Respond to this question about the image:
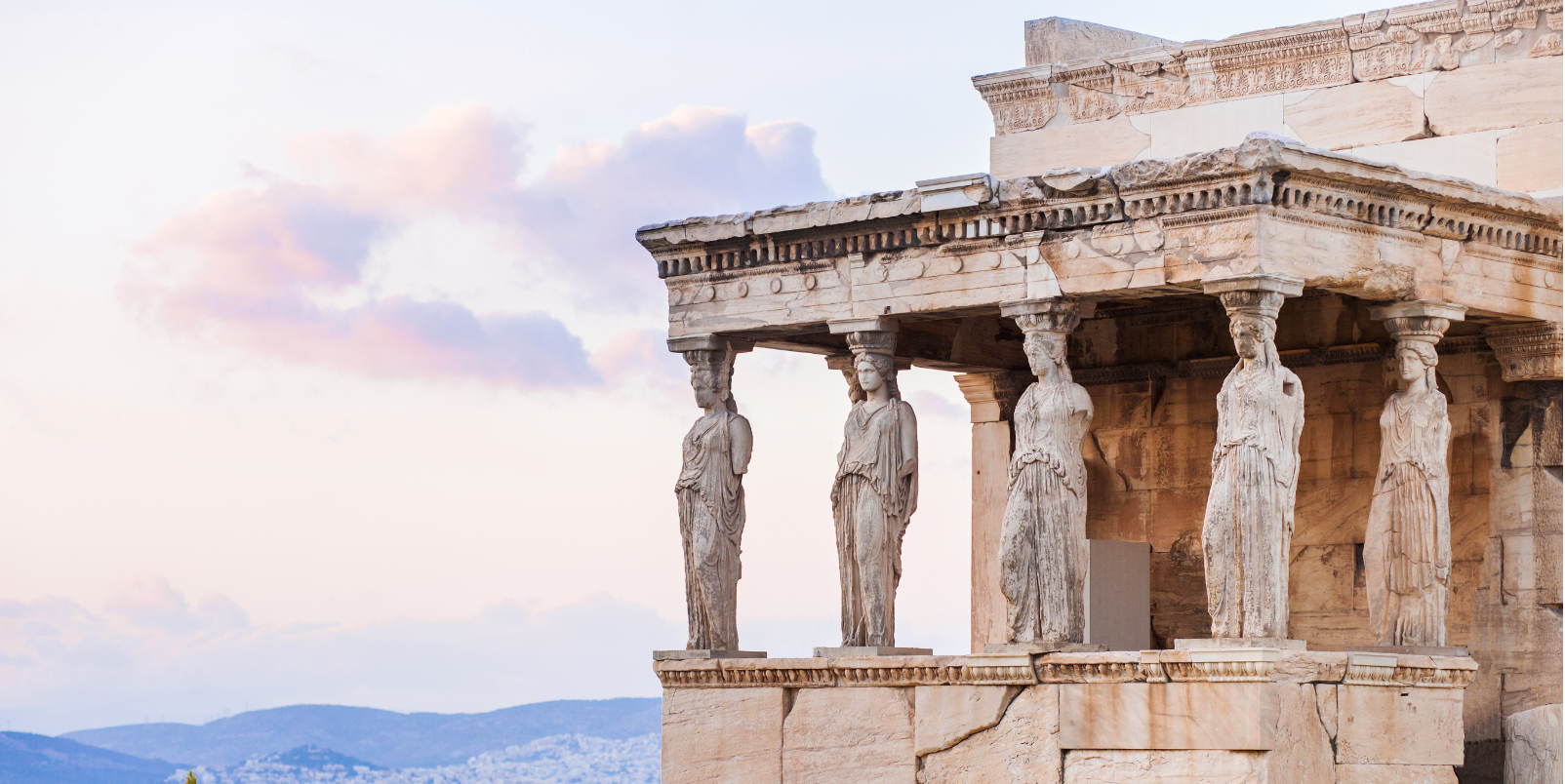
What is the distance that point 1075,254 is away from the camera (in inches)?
542

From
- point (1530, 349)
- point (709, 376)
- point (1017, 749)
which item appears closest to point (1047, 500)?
point (1017, 749)

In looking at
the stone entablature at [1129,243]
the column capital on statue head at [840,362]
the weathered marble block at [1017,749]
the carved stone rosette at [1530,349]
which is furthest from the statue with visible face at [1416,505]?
the column capital on statue head at [840,362]

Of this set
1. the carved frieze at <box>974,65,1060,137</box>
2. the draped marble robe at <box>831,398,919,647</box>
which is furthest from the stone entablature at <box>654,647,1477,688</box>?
the carved frieze at <box>974,65,1060,137</box>

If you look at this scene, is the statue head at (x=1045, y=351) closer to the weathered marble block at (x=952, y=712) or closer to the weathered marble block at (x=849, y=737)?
the weathered marble block at (x=952, y=712)

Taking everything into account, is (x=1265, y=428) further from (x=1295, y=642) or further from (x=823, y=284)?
(x=823, y=284)

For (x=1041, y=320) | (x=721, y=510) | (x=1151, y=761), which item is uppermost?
(x=1041, y=320)

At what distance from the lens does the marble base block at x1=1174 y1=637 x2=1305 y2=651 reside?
510 inches

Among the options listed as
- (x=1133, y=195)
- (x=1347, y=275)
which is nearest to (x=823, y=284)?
(x=1133, y=195)

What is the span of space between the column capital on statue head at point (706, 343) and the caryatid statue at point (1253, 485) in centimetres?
324

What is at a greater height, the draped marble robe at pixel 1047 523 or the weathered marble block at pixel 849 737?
the draped marble robe at pixel 1047 523

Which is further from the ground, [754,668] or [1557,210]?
[1557,210]

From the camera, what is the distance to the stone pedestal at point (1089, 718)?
1291 cm

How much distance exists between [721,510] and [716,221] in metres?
1.69

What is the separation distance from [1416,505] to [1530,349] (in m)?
1.39
